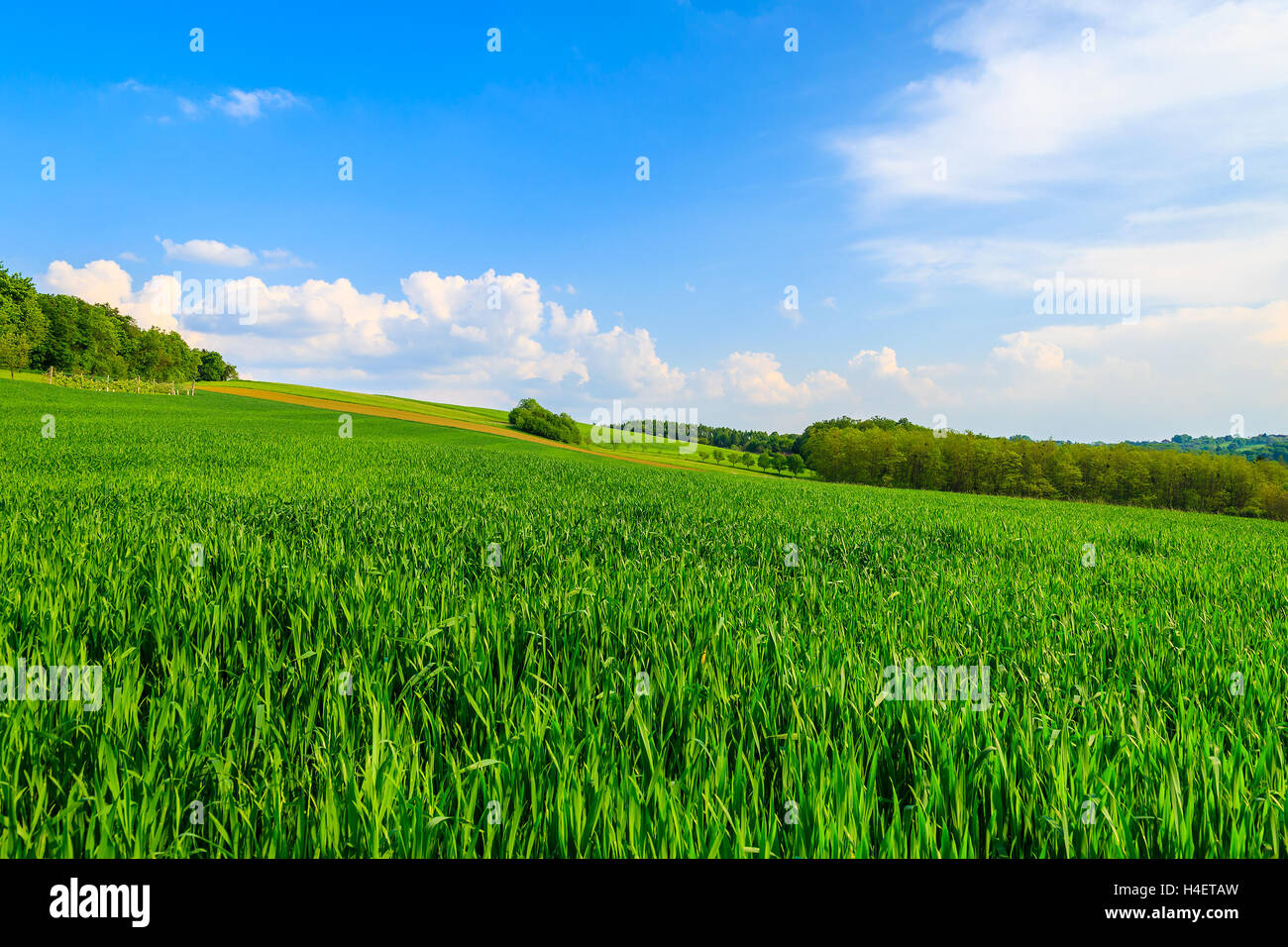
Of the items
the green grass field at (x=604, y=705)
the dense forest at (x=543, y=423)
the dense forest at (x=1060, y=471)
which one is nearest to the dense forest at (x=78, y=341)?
the dense forest at (x=543, y=423)

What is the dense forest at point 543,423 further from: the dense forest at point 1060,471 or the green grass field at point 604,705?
the green grass field at point 604,705

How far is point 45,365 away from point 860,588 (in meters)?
107

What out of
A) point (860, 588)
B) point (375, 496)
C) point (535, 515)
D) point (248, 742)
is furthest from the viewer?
point (375, 496)

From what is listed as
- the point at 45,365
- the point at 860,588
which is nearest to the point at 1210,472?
the point at 860,588

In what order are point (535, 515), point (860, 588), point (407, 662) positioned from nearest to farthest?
point (407, 662)
point (860, 588)
point (535, 515)

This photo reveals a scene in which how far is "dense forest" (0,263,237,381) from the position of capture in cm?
6556

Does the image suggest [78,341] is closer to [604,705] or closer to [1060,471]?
[604,705]

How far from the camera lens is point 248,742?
226cm

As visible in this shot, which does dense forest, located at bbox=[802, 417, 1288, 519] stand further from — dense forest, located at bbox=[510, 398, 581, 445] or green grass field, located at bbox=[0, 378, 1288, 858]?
green grass field, located at bbox=[0, 378, 1288, 858]

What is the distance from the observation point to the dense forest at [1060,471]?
80.1 m

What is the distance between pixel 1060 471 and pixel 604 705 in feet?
344

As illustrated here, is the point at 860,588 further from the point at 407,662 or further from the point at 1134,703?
the point at 407,662

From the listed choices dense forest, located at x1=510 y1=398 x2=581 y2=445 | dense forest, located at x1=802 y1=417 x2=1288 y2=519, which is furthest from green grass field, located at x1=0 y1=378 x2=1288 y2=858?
dense forest, located at x1=802 y1=417 x2=1288 y2=519

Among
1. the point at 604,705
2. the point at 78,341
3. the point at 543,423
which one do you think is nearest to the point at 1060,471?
the point at 543,423
